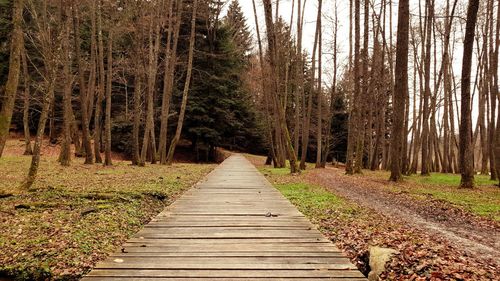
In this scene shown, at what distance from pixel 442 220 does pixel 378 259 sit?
4.81 meters

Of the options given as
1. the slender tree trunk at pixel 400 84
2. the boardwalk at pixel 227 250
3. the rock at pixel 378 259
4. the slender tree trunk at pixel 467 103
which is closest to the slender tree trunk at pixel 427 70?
the slender tree trunk at pixel 400 84

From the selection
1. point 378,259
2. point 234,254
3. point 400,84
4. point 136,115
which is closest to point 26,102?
point 136,115

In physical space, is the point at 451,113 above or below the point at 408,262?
above

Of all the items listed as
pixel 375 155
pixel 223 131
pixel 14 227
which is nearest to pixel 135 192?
pixel 14 227

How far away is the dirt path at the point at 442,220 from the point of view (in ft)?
19.9

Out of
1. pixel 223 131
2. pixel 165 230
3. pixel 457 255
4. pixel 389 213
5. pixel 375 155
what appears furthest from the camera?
pixel 223 131

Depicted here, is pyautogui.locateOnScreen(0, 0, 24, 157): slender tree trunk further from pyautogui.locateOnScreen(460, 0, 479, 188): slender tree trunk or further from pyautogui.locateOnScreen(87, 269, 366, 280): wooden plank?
pyautogui.locateOnScreen(460, 0, 479, 188): slender tree trunk

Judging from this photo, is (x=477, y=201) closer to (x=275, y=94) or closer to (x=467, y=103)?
(x=467, y=103)

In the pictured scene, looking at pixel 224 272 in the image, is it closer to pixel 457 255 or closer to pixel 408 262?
pixel 408 262

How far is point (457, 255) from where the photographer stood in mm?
4883

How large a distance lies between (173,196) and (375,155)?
20.4 meters

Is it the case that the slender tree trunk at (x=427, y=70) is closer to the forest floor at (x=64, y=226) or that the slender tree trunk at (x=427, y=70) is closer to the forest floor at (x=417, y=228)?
the forest floor at (x=417, y=228)

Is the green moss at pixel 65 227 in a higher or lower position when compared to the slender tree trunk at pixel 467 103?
lower

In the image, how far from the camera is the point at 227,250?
474 centimetres
